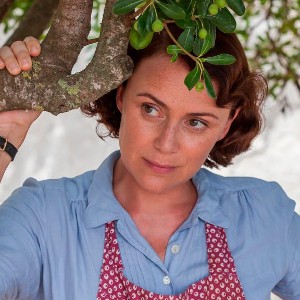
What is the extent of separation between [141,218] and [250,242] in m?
0.33

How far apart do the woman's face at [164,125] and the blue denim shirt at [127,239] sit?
189 mm

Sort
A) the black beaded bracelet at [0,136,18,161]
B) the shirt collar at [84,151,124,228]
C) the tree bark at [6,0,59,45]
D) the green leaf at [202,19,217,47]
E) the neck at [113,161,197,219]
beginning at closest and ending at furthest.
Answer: the green leaf at [202,19,217,47]
the black beaded bracelet at [0,136,18,161]
the shirt collar at [84,151,124,228]
the neck at [113,161,197,219]
the tree bark at [6,0,59,45]

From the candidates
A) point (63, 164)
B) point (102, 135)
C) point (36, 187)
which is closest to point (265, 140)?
point (63, 164)

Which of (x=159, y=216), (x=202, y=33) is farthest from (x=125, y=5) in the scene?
(x=159, y=216)

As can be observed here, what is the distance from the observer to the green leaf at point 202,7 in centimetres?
167

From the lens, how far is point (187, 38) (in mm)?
1726

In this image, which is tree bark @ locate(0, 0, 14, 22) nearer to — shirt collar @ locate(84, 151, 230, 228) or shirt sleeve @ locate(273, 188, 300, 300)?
shirt collar @ locate(84, 151, 230, 228)

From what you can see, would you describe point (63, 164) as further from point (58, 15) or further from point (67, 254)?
point (58, 15)

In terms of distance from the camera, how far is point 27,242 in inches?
84.3

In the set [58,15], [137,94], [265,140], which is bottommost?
[265,140]

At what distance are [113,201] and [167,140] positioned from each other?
32 centimetres

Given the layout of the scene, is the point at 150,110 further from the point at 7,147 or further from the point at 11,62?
the point at 11,62

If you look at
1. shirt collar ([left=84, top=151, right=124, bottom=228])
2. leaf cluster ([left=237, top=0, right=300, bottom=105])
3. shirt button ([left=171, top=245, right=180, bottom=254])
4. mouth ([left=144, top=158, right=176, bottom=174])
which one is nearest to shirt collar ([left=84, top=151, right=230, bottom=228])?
shirt collar ([left=84, top=151, right=124, bottom=228])

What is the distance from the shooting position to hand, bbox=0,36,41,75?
1.78 meters
